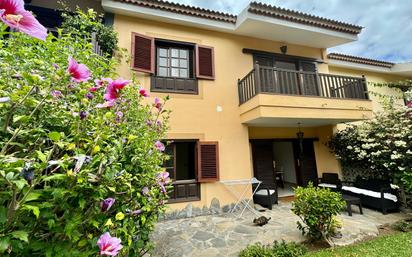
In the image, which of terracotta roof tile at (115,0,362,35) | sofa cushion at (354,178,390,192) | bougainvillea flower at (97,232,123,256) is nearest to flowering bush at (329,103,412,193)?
sofa cushion at (354,178,390,192)

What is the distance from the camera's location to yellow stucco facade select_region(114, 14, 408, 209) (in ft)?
23.0

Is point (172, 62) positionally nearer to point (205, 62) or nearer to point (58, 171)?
point (205, 62)

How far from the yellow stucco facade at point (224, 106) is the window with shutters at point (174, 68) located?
222 mm

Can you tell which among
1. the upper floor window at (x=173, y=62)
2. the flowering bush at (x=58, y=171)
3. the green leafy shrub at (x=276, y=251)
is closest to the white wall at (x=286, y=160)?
the green leafy shrub at (x=276, y=251)

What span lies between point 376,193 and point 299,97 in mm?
4367

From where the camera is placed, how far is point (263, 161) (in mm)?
9164

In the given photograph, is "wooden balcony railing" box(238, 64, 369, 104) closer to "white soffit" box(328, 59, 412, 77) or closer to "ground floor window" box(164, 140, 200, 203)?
"ground floor window" box(164, 140, 200, 203)

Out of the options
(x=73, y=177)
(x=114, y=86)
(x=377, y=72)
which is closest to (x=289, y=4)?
(x=377, y=72)

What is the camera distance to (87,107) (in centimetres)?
152

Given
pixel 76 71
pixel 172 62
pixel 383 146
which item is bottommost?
pixel 383 146

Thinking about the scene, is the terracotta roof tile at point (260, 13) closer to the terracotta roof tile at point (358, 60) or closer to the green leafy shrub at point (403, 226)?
the terracotta roof tile at point (358, 60)

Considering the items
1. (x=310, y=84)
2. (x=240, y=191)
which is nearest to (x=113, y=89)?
(x=240, y=191)

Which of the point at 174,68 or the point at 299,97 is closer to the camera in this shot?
the point at 299,97

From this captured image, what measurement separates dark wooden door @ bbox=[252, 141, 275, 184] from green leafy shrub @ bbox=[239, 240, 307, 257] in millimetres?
4647
